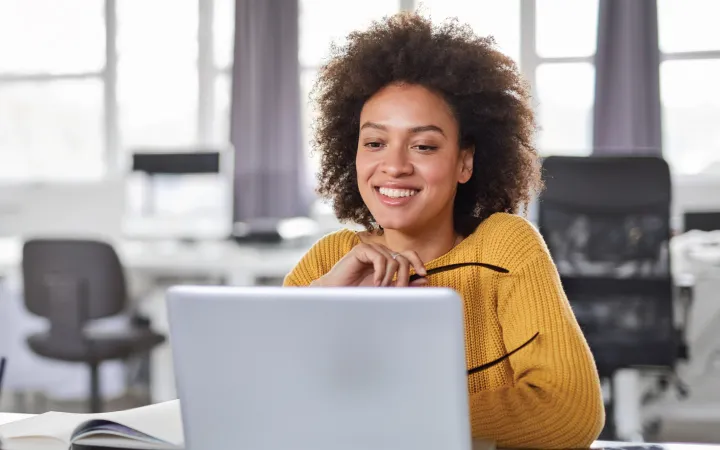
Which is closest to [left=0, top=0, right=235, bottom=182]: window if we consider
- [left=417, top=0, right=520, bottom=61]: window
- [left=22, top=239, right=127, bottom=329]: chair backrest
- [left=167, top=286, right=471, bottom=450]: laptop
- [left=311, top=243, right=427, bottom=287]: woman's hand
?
[left=417, top=0, right=520, bottom=61]: window

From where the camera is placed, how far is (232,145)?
4.68 metres

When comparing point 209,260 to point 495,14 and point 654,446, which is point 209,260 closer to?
point 495,14

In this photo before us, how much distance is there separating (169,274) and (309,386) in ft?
9.42

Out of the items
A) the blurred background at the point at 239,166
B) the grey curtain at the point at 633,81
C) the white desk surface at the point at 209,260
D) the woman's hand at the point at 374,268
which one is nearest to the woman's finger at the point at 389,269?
the woman's hand at the point at 374,268

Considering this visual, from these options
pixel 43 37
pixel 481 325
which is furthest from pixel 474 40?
pixel 43 37

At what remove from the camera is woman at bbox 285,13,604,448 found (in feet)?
2.99

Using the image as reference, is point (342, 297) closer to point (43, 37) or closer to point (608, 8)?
point (608, 8)

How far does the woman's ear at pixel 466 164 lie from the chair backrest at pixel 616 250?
1.41 m

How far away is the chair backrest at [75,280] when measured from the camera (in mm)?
3004

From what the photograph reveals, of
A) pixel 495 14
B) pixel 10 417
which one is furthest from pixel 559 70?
pixel 10 417

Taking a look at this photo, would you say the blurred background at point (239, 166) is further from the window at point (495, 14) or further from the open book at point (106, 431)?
the open book at point (106, 431)

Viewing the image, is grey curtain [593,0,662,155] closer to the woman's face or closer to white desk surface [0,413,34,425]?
the woman's face

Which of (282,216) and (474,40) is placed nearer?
(474,40)

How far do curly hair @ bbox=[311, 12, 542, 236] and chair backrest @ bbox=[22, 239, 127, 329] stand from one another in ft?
6.41
